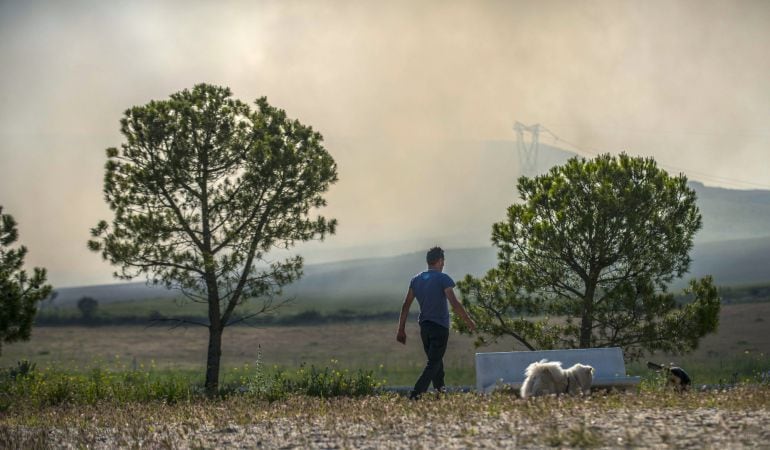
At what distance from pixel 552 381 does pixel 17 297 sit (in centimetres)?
1456

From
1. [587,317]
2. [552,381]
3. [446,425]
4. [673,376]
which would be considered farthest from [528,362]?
[587,317]

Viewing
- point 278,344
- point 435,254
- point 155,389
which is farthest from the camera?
point 278,344

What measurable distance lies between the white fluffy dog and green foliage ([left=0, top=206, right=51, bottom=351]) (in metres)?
14.0

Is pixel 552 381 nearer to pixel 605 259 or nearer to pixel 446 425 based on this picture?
pixel 446 425

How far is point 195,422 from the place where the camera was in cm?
1223

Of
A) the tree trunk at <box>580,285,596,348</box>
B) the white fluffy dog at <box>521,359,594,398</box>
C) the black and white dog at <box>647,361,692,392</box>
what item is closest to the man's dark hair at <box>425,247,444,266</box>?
the white fluffy dog at <box>521,359,594,398</box>

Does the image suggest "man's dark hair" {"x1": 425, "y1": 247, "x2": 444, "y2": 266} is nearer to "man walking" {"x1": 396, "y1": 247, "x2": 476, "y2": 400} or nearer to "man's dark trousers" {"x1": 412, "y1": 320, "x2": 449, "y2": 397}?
"man walking" {"x1": 396, "y1": 247, "x2": 476, "y2": 400}

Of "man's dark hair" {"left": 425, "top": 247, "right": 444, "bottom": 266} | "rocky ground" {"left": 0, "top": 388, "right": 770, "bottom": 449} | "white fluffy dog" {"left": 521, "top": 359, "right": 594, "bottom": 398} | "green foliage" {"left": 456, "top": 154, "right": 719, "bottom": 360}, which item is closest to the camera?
"rocky ground" {"left": 0, "top": 388, "right": 770, "bottom": 449}

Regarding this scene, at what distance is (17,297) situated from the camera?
75.4 ft

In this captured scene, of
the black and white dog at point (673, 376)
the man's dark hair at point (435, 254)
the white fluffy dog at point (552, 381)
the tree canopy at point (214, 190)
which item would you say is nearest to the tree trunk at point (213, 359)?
the tree canopy at point (214, 190)

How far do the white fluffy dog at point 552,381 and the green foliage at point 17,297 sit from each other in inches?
552

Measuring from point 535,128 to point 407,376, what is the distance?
150 m

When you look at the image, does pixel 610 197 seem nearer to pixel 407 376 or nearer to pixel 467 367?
pixel 407 376

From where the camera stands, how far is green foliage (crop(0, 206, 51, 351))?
2286 cm
